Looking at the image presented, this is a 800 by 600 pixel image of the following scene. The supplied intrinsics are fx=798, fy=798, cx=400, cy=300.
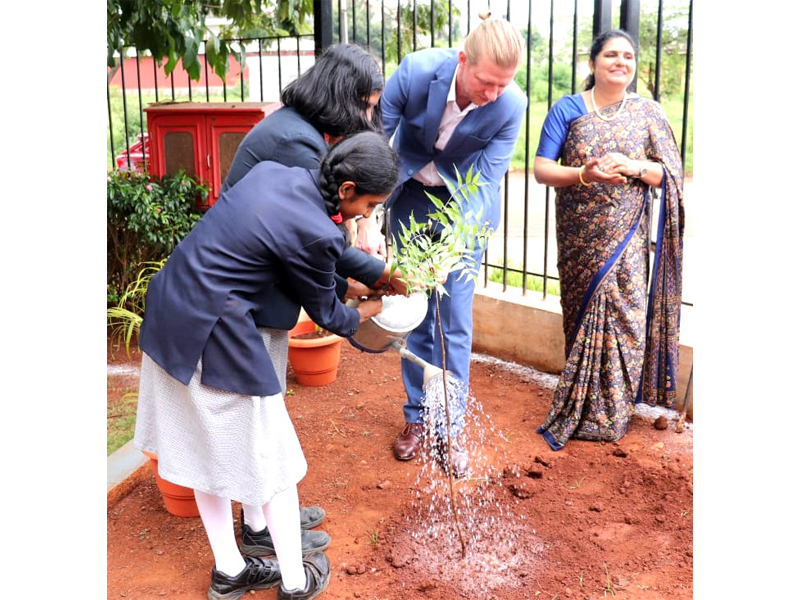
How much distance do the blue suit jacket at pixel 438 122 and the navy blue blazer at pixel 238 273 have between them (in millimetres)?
1162

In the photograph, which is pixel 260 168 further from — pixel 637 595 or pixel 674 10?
pixel 674 10

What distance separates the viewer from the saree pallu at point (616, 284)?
3.58 metres

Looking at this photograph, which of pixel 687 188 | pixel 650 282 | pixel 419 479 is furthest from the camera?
pixel 687 188

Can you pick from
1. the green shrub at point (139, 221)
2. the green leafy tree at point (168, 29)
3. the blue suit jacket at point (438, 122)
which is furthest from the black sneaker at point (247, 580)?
the green shrub at point (139, 221)

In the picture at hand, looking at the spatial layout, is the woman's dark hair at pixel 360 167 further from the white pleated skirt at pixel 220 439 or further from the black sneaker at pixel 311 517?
the black sneaker at pixel 311 517

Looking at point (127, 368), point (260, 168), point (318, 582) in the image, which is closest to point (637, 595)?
point (318, 582)

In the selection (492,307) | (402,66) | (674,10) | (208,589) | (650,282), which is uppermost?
(674,10)

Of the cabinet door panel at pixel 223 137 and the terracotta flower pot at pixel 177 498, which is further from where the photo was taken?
the cabinet door panel at pixel 223 137

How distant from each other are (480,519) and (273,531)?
1006 mm

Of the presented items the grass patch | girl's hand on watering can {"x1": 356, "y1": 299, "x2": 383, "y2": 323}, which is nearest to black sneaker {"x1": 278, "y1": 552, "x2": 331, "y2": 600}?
girl's hand on watering can {"x1": 356, "y1": 299, "x2": 383, "y2": 323}

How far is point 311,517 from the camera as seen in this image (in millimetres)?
3117

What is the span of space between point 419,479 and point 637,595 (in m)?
1.09

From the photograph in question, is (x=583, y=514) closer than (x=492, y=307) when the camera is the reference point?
Yes

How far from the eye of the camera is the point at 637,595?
8.77ft
